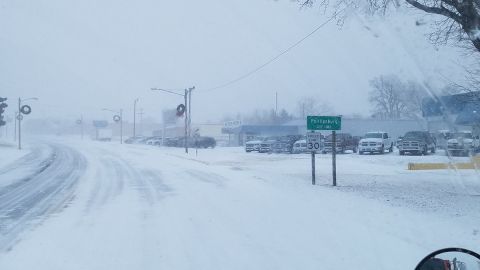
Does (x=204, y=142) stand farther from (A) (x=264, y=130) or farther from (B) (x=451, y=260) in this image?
(B) (x=451, y=260)

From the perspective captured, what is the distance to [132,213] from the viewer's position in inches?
459

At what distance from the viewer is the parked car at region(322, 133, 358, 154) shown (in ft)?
151

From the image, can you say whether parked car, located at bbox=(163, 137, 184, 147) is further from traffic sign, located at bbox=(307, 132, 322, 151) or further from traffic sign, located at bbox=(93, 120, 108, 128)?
traffic sign, located at bbox=(93, 120, 108, 128)

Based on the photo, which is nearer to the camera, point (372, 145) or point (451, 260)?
point (451, 260)

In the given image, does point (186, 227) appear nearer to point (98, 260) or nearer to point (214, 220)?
point (214, 220)

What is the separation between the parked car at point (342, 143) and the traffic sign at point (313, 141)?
26.9 metres

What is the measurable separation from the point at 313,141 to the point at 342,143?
2855 centimetres

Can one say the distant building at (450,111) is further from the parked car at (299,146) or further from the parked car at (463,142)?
the parked car at (299,146)

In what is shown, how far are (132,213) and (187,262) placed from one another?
4.80 metres

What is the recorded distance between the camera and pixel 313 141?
1875cm

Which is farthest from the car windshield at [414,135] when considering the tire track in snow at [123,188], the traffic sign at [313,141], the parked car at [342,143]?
the tire track in snow at [123,188]

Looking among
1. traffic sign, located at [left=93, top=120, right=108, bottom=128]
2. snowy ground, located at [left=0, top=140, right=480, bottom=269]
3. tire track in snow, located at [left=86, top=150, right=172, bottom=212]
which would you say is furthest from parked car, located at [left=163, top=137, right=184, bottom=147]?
traffic sign, located at [left=93, top=120, right=108, bottom=128]

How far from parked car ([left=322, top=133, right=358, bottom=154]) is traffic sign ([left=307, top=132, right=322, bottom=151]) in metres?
26.9

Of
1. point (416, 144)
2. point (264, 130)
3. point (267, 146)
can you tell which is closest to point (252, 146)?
point (267, 146)
